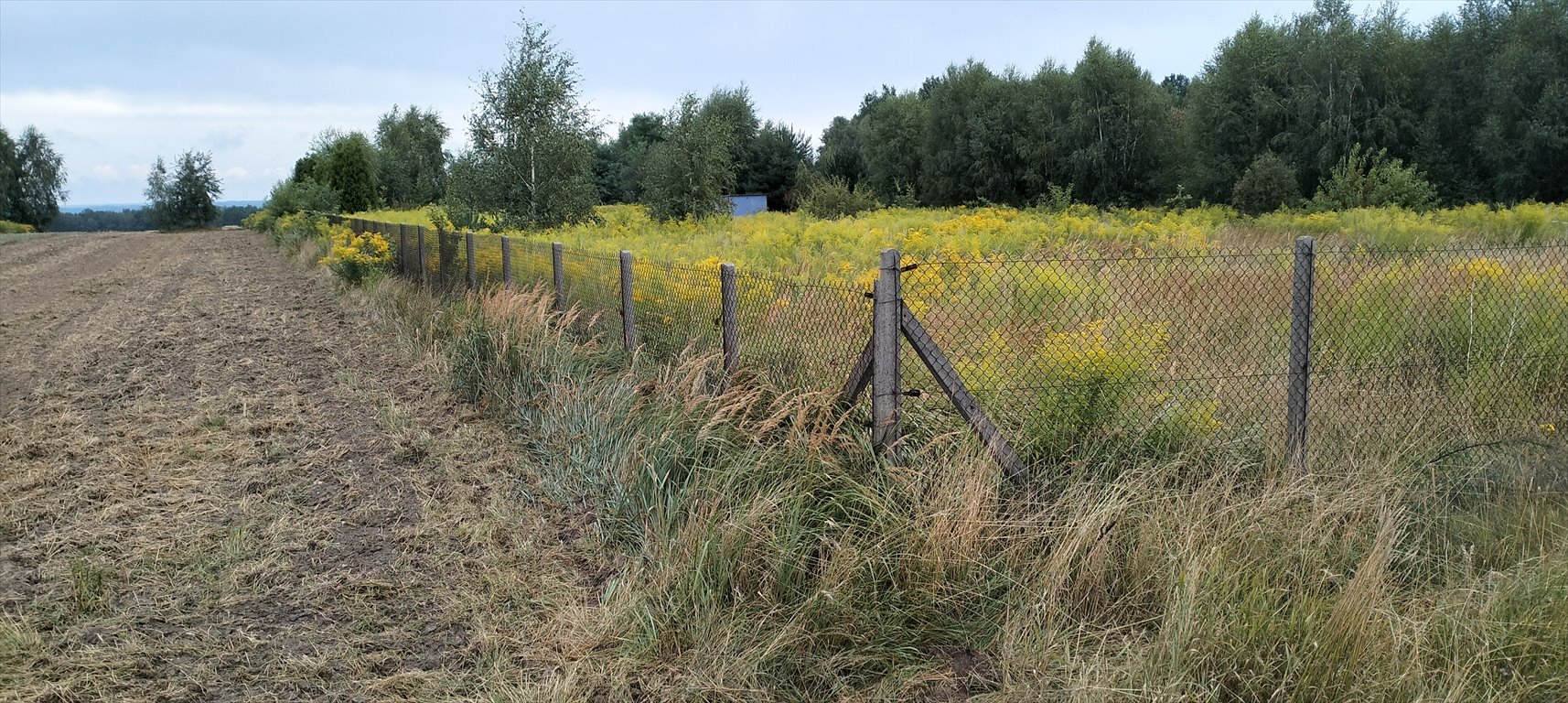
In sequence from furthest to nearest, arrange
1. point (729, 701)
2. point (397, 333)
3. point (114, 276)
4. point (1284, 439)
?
point (114, 276), point (397, 333), point (1284, 439), point (729, 701)

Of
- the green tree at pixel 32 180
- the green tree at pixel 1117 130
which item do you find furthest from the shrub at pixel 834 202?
the green tree at pixel 32 180

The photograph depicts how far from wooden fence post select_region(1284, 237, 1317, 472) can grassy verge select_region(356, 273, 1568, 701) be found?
18cm

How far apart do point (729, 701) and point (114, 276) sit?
2478 cm

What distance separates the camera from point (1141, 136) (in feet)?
125

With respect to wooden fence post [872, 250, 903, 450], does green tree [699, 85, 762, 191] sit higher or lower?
higher

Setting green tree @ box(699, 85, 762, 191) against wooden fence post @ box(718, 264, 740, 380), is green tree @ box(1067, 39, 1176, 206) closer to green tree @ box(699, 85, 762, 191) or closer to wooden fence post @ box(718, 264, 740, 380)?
green tree @ box(699, 85, 762, 191)

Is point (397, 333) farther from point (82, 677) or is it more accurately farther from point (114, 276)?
point (114, 276)

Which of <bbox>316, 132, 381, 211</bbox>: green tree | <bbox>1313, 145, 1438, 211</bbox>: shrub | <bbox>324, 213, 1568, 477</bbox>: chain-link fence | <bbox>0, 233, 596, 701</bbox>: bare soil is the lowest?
<bbox>0, 233, 596, 701</bbox>: bare soil

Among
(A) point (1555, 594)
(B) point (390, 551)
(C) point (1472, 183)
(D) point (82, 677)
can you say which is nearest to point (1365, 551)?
(A) point (1555, 594)

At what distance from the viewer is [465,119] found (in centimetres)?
1853

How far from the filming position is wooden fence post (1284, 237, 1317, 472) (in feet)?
14.5

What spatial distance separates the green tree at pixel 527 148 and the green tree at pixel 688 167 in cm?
485

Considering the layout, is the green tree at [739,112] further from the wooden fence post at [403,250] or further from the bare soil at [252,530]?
the bare soil at [252,530]

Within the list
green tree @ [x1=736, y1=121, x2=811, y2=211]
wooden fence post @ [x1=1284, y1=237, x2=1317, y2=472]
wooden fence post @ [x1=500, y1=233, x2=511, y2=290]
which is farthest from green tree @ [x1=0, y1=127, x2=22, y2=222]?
wooden fence post @ [x1=1284, y1=237, x2=1317, y2=472]
